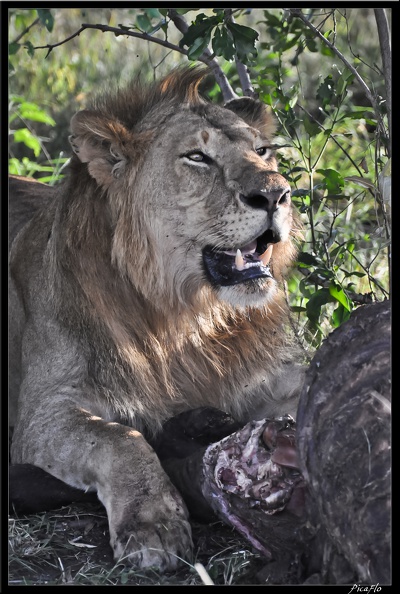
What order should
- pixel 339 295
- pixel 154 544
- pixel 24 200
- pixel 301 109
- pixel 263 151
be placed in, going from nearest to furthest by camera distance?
pixel 154 544
pixel 263 151
pixel 339 295
pixel 24 200
pixel 301 109

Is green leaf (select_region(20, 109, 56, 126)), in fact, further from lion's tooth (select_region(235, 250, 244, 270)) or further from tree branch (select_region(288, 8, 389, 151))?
lion's tooth (select_region(235, 250, 244, 270))

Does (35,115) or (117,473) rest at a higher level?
(35,115)

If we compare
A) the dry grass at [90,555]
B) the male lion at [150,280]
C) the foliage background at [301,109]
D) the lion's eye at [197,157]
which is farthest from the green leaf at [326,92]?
the dry grass at [90,555]

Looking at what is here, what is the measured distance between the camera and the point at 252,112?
3789mm

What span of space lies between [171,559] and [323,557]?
0.45 meters

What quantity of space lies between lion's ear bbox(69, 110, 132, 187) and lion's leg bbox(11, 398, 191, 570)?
789mm

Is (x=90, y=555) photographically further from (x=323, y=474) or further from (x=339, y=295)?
(x=339, y=295)

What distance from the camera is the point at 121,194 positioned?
342 centimetres

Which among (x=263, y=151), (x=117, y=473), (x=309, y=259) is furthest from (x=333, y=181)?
(x=117, y=473)

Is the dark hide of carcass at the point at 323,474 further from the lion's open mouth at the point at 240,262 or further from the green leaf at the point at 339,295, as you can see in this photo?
the green leaf at the point at 339,295

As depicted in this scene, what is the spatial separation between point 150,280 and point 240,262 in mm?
337

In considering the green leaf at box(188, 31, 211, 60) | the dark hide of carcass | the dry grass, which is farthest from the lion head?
the dry grass

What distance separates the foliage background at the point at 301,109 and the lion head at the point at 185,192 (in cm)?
22

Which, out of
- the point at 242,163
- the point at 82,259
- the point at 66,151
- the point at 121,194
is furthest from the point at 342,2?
the point at 66,151
